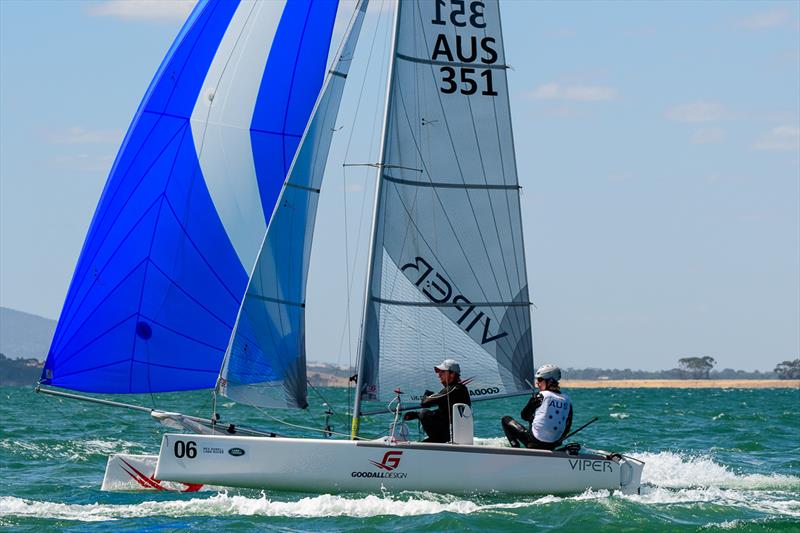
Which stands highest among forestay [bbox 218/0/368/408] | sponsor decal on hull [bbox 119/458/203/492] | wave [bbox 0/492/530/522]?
forestay [bbox 218/0/368/408]

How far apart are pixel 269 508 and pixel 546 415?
2.97 meters

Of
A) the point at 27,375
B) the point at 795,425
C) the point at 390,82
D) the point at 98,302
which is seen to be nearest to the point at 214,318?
the point at 98,302

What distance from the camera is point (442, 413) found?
1340 centimetres

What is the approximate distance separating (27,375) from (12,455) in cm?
10941

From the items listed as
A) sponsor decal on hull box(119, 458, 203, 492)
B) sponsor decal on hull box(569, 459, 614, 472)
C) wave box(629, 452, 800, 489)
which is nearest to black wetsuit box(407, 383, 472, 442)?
sponsor decal on hull box(569, 459, 614, 472)

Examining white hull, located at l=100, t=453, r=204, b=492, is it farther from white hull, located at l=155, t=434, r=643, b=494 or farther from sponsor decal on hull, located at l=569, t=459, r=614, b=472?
sponsor decal on hull, located at l=569, t=459, r=614, b=472

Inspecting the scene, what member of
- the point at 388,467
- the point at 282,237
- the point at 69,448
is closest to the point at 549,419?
the point at 388,467

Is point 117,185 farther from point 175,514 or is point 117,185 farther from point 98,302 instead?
point 175,514

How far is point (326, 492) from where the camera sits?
1280cm

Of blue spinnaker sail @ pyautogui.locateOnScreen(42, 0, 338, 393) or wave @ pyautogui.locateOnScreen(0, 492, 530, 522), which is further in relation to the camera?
blue spinnaker sail @ pyautogui.locateOnScreen(42, 0, 338, 393)

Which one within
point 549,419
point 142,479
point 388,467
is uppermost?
point 549,419

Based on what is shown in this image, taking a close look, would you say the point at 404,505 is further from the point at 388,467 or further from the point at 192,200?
the point at 192,200

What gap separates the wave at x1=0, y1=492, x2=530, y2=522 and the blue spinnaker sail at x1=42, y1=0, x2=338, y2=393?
1.76 m

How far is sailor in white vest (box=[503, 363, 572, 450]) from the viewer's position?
43.1 ft
